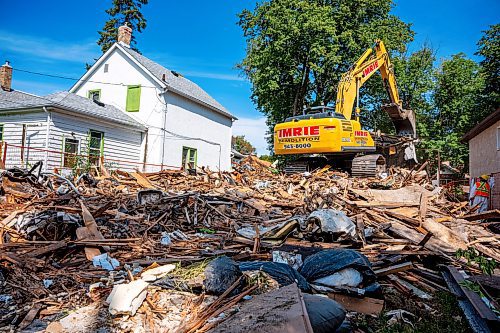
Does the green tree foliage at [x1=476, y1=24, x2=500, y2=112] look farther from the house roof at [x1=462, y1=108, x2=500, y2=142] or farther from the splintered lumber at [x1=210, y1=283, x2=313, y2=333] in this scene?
the splintered lumber at [x1=210, y1=283, x2=313, y2=333]

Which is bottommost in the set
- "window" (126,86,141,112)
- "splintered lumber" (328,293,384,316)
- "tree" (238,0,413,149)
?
"splintered lumber" (328,293,384,316)

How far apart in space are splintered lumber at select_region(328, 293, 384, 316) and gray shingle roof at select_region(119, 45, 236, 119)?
56.7 feet

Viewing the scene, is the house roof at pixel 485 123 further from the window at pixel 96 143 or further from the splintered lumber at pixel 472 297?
the window at pixel 96 143

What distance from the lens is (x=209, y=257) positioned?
203 inches

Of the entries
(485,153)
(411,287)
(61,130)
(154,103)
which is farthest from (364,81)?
(61,130)

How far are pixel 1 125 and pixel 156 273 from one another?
55.0 feet

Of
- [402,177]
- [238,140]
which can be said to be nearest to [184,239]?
[402,177]

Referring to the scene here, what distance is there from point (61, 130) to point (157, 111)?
5.34m

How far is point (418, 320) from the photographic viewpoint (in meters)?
3.79

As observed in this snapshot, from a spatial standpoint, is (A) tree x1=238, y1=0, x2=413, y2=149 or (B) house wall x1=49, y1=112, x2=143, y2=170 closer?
(B) house wall x1=49, y1=112, x2=143, y2=170

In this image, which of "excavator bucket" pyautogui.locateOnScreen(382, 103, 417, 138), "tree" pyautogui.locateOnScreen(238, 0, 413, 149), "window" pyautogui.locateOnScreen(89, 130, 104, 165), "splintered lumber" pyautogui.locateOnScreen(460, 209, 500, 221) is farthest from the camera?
"tree" pyautogui.locateOnScreen(238, 0, 413, 149)

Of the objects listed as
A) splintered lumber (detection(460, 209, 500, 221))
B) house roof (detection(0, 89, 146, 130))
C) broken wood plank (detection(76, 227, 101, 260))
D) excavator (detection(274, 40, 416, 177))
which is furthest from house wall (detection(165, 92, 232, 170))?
broken wood plank (detection(76, 227, 101, 260))

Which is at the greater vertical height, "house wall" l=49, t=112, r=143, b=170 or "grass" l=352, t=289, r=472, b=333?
"house wall" l=49, t=112, r=143, b=170

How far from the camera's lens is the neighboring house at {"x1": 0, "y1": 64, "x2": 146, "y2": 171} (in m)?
15.2
